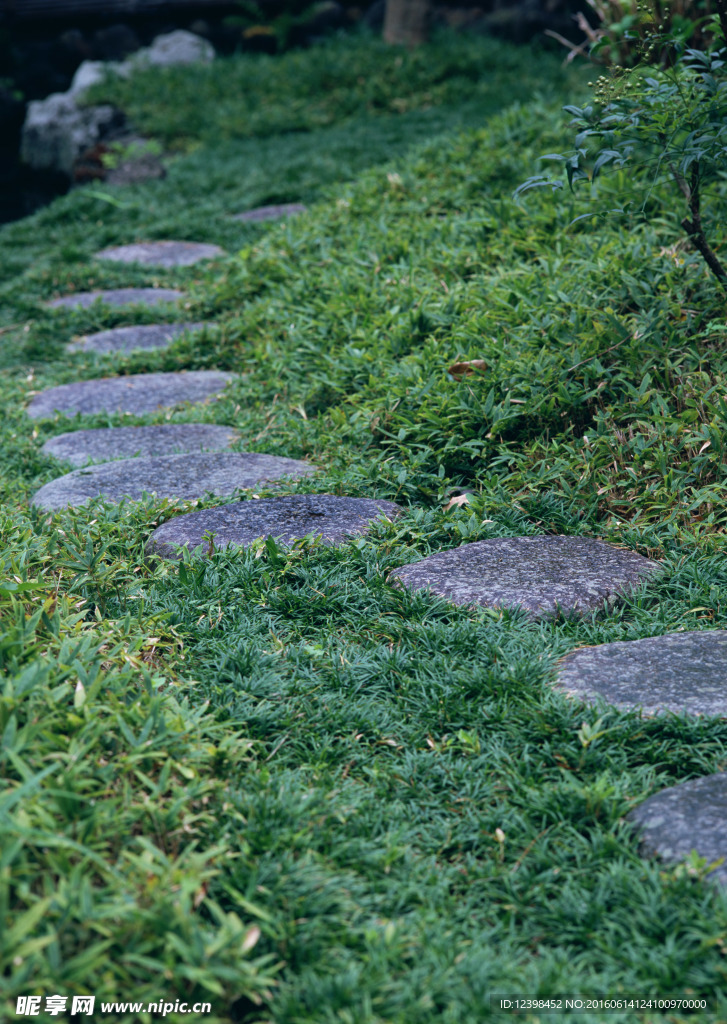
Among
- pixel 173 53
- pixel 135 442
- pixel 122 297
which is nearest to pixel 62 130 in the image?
pixel 173 53

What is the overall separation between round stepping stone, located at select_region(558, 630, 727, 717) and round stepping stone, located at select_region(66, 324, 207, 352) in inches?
115

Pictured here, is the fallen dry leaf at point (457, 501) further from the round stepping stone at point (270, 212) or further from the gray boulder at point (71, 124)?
the gray boulder at point (71, 124)

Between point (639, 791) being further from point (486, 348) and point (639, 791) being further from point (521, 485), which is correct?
point (486, 348)

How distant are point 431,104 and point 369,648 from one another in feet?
25.4

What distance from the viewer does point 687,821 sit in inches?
58.7

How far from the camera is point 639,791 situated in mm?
1628

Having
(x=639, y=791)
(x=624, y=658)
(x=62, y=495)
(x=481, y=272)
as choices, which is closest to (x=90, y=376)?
(x=62, y=495)

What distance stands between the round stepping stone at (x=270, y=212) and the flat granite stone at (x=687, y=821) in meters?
5.32

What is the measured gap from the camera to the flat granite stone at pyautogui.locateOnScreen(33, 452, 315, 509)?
272 centimetres

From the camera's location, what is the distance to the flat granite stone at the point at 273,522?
7.95 feet

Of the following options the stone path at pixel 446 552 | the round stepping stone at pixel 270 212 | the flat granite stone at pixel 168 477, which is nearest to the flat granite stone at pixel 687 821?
the stone path at pixel 446 552

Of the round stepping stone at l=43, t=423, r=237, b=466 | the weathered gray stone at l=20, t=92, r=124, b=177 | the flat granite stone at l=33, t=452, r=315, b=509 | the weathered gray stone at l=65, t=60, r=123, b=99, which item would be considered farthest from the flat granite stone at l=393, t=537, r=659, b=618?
the weathered gray stone at l=65, t=60, r=123, b=99

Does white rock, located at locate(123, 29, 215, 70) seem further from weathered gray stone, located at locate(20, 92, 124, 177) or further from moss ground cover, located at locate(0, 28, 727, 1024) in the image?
moss ground cover, located at locate(0, 28, 727, 1024)

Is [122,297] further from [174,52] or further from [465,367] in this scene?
[174,52]
